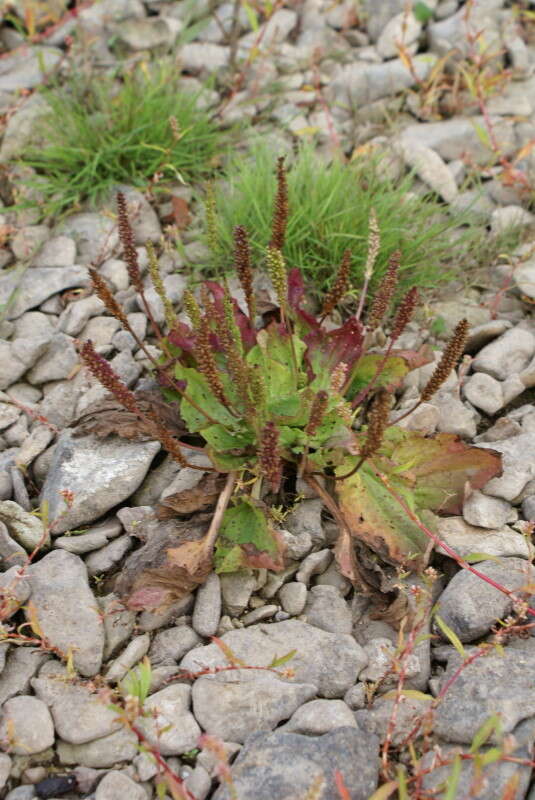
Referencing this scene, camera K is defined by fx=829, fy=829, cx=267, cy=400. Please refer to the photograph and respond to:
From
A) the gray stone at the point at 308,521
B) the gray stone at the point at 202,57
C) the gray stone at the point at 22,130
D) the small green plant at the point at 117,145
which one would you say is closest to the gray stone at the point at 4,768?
the gray stone at the point at 308,521

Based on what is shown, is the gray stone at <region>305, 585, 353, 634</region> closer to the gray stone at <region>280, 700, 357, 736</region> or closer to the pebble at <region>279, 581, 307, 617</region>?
the pebble at <region>279, 581, 307, 617</region>

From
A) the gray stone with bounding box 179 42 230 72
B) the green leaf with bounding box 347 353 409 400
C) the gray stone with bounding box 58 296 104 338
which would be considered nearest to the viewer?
the green leaf with bounding box 347 353 409 400

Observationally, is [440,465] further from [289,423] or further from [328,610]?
[328,610]

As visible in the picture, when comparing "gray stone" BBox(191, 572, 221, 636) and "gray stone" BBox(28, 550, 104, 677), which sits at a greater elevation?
"gray stone" BBox(28, 550, 104, 677)

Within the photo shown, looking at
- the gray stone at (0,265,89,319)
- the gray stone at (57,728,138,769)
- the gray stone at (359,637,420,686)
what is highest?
the gray stone at (0,265,89,319)

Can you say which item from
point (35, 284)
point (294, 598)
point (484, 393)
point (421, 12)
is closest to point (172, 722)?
point (294, 598)

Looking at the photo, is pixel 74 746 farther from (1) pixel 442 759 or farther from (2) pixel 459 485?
(2) pixel 459 485

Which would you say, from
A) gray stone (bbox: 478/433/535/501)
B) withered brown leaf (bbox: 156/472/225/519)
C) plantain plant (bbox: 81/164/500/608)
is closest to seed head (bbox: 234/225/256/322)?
plantain plant (bbox: 81/164/500/608)
